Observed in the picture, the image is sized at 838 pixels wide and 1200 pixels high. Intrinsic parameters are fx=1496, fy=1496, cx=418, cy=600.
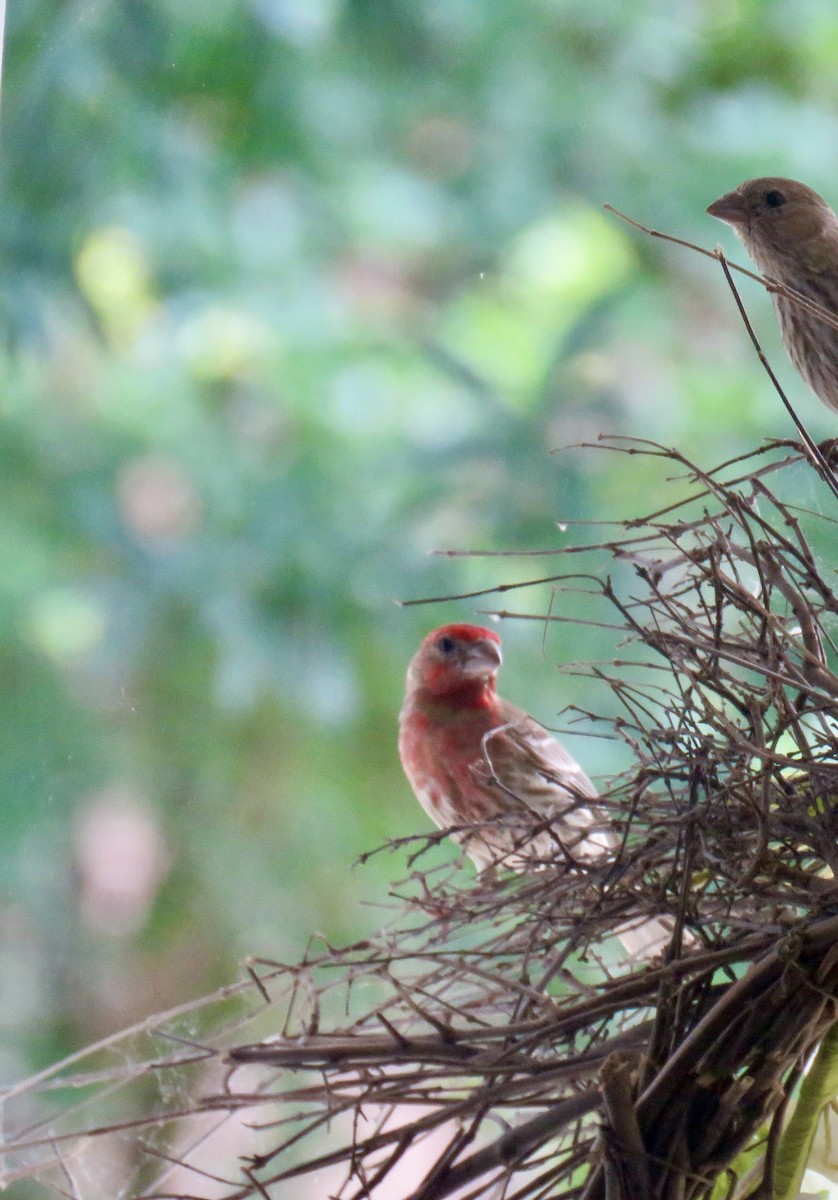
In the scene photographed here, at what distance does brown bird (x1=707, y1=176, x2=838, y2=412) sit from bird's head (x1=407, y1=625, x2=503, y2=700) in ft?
1.34

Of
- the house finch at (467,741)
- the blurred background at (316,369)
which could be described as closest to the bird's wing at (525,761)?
the house finch at (467,741)

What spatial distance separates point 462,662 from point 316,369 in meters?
1.06

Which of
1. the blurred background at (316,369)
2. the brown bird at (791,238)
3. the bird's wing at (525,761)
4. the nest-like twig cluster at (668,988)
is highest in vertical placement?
the blurred background at (316,369)

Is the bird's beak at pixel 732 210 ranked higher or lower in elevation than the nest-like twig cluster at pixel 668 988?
higher

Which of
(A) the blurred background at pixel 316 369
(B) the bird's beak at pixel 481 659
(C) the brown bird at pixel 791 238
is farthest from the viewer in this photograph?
(A) the blurred background at pixel 316 369

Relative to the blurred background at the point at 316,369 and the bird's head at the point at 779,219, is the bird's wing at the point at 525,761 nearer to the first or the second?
the bird's head at the point at 779,219

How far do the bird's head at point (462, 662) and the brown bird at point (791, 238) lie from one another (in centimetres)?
41

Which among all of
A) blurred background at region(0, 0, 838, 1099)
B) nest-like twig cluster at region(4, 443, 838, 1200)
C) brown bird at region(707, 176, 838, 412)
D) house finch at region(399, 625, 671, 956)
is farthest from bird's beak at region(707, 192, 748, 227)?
blurred background at region(0, 0, 838, 1099)

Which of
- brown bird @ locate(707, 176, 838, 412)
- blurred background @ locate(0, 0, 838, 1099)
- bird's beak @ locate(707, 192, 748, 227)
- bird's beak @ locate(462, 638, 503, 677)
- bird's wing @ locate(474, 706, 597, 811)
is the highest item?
blurred background @ locate(0, 0, 838, 1099)

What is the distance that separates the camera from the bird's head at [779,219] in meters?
1.33

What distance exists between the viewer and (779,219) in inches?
52.7

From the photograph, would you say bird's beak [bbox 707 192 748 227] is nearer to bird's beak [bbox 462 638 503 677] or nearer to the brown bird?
the brown bird

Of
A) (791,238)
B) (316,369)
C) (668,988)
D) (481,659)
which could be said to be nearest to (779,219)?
(791,238)

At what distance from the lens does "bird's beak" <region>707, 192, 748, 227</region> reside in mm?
1360
